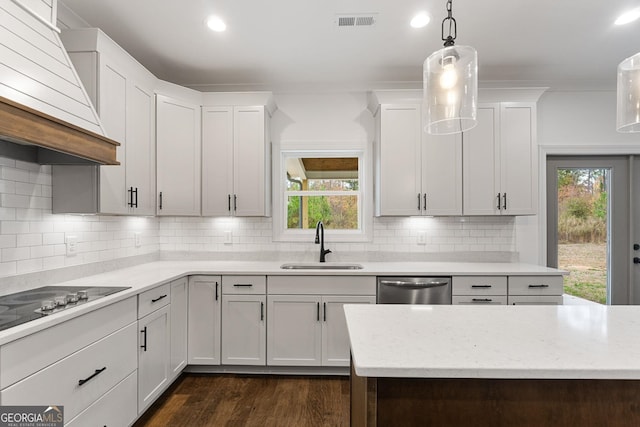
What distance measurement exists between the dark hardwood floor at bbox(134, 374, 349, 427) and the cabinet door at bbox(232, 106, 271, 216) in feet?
4.81

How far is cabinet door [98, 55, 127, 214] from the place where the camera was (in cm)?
211

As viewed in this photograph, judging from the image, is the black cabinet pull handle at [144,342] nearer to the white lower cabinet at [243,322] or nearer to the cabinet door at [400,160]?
the white lower cabinet at [243,322]

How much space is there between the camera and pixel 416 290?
8.65 ft

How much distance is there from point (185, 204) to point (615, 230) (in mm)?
4321

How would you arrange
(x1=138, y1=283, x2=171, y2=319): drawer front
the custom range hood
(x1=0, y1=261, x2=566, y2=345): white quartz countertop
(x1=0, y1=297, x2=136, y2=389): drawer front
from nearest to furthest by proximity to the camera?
(x1=0, y1=297, x2=136, y2=389): drawer front
the custom range hood
(x1=138, y1=283, x2=171, y2=319): drawer front
(x1=0, y1=261, x2=566, y2=345): white quartz countertop

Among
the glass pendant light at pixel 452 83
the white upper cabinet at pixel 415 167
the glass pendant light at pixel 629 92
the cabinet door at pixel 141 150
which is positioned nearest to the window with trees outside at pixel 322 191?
the white upper cabinet at pixel 415 167

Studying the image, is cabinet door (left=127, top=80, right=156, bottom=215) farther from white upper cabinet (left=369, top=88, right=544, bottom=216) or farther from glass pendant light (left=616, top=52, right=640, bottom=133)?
glass pendant light (left=616, top=52, right=640, bottom=133)

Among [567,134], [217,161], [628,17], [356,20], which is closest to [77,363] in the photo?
[217,161]

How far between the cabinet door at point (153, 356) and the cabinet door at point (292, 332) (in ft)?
2.58

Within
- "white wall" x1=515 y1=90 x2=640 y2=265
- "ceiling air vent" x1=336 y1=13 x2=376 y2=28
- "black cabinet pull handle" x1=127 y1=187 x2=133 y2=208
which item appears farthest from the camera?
"white wall" x1=515 y1=90 x2=640 y2=265

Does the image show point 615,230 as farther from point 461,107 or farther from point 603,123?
point 461,107

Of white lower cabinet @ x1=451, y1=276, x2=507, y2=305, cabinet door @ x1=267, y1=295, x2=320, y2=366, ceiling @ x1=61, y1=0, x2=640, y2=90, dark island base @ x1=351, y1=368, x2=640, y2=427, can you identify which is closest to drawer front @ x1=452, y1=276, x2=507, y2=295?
white lower cabinet @ x1=451, y1=276, x2=507, y2=305

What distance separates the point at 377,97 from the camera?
9.88ft

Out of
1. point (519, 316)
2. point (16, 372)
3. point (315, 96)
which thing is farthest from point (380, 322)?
point (315, 96)
